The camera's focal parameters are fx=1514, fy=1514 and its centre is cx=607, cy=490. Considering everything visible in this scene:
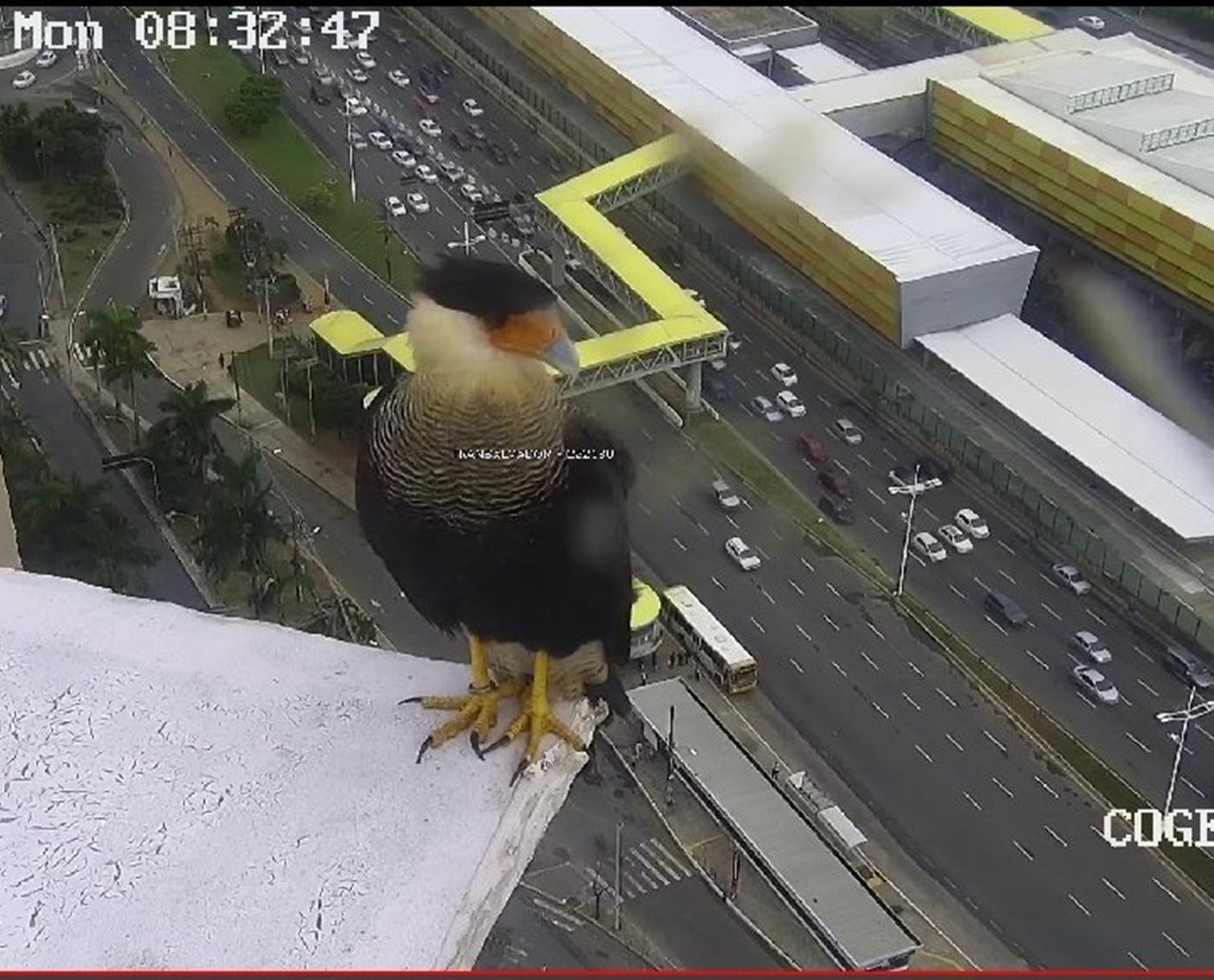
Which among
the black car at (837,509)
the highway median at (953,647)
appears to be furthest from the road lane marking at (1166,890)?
the black car at (837,509)

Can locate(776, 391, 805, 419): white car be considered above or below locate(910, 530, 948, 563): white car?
below

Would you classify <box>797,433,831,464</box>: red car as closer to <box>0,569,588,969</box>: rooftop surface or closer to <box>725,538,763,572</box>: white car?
<box>725,538,763,572</box>: white car

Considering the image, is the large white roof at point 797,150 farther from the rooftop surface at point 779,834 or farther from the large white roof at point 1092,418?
the rooftop surface at point 779,834

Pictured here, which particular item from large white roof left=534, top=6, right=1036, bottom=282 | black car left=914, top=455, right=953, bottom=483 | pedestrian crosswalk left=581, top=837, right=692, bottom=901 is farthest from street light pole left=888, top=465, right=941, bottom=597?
pedestrian crosswalk left=581, top=837, right=692, bottom=901

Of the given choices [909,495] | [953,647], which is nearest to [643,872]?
[953,647]

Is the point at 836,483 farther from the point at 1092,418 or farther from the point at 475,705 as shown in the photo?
the point at 475,705
